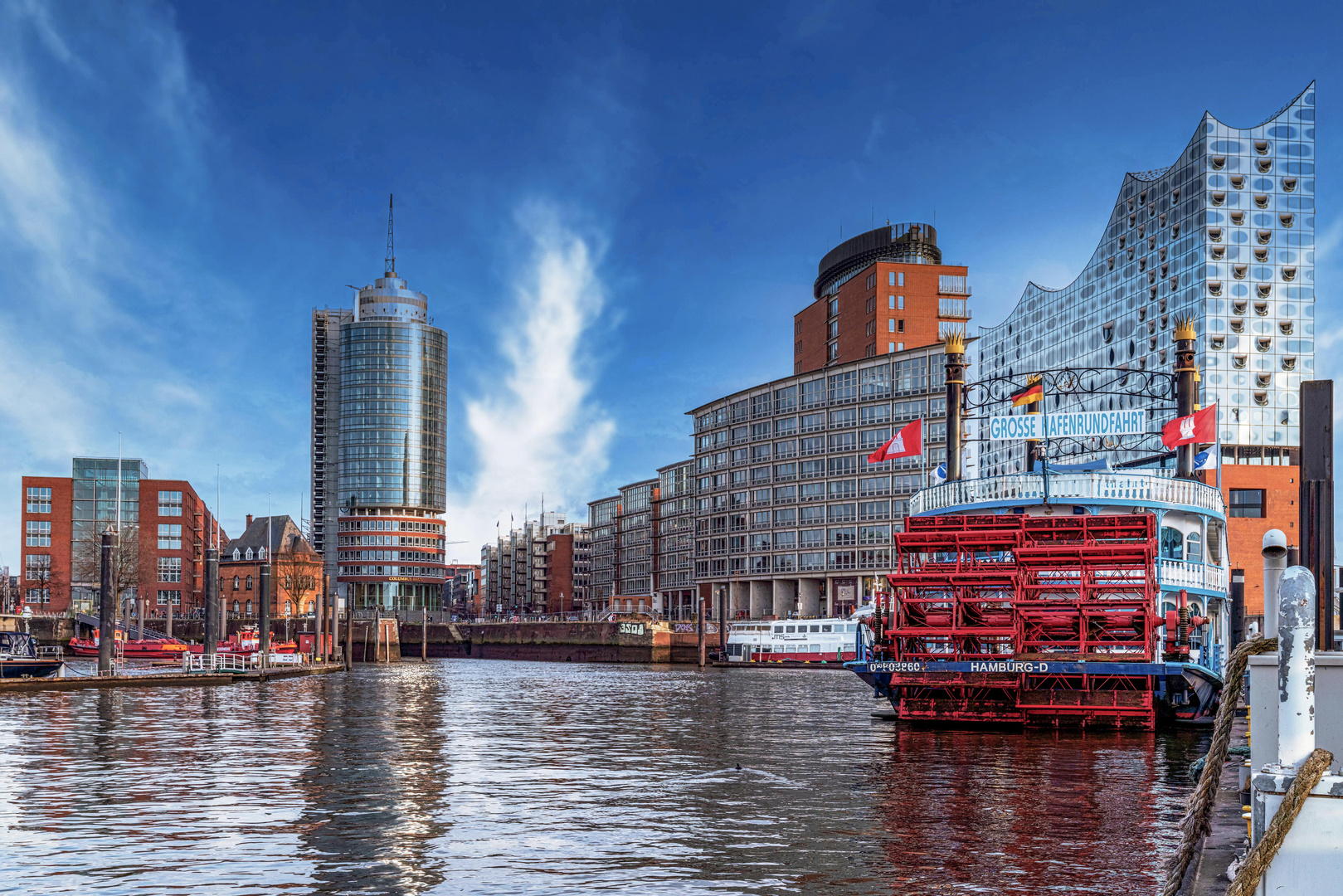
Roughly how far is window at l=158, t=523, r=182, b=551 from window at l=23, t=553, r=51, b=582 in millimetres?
12901

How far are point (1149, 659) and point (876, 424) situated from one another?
89.5 metres

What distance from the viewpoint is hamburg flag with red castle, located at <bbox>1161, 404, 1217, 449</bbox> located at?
42.4 meters

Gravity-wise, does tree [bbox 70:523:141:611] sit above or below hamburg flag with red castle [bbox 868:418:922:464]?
below

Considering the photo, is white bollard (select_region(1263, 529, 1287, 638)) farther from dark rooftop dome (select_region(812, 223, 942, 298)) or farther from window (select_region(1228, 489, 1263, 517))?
dark rooftop dome (select_region(812, 223, 942, 298))

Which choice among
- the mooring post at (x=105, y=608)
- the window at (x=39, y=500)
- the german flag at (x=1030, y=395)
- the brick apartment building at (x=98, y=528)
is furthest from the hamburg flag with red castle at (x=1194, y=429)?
the window at (x=39, y=500)

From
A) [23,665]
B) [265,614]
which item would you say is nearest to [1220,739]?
[23,665]

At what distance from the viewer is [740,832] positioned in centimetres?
1741

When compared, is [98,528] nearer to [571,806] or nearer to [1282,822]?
[571,806]

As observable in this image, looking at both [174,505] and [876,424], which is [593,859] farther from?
[174,505]

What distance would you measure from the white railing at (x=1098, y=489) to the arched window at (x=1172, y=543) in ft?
3.86

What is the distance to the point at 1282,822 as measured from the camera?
19.7 ft

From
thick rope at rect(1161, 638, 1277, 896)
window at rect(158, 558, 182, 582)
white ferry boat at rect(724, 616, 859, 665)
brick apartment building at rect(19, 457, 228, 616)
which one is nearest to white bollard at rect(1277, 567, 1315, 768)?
thick rope at rect(1161, 638, 1277, 896)

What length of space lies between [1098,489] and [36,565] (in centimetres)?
14424

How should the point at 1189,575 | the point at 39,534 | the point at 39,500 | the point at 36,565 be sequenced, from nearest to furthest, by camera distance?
the point at 1189,575 < the point at 36,565 < the point at 39,500 < the point at 39,534
